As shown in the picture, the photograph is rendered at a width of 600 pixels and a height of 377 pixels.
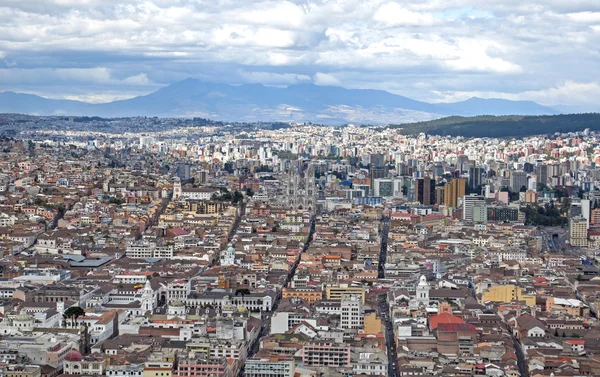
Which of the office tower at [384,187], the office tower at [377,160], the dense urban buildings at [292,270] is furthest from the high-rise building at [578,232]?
the office tower at [377,160]

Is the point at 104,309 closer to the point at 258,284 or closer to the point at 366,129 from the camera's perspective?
the point at 258,284

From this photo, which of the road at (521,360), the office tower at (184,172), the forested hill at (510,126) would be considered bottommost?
the road at (521,360)

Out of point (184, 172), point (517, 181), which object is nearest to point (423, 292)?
point (517, 181)

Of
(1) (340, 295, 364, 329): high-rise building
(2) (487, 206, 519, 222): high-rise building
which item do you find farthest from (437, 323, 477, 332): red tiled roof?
(2) (487, 206, 519, 222): high-rise building

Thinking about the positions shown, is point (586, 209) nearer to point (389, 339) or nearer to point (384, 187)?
point (384, 187)

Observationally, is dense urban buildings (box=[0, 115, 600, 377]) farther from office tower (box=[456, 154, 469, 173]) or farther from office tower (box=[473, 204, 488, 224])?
office tower (box=[456, 154, 469, 173])

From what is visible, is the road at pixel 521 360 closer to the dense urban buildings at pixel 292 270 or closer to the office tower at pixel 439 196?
the dense urban buildings at pixel 292 270

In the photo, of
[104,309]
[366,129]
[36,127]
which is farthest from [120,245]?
[366,129]
